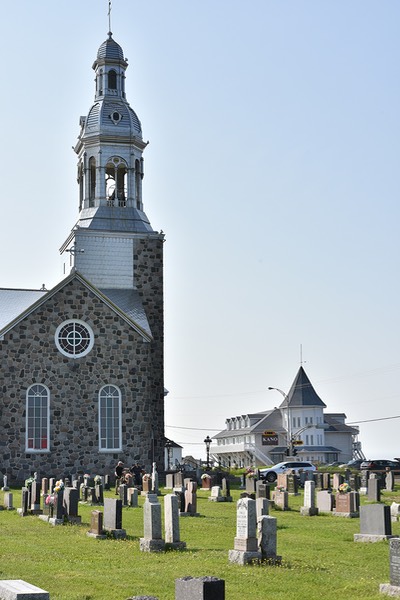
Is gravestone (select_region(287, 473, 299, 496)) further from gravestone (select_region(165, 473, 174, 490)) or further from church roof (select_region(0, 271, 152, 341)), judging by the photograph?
church roof (select_region(0, 271, 152, 341))

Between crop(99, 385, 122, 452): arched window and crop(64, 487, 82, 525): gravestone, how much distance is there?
1936 centimetres

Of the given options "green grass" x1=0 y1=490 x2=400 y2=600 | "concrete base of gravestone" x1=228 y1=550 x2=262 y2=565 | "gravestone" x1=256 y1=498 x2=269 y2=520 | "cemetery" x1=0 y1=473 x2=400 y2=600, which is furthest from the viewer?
"gravestone" x1=256 y1=498 x2=269 y2=520

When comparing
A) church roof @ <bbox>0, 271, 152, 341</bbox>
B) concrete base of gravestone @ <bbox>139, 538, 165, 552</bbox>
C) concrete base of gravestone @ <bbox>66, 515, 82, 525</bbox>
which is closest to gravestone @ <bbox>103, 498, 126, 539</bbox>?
concrete base of gravestone @ <bbox>139, 538, 165, 552</bbox>

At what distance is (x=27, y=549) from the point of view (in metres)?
19.2

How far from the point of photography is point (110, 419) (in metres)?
44.6

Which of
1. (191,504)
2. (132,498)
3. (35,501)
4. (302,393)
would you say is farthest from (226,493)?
(302,393)

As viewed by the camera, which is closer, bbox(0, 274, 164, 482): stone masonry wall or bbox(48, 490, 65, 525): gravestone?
bbox(48, 490, 65, 525): gravestone

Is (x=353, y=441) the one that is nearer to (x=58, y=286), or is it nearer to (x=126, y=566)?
(x=58, y=286)

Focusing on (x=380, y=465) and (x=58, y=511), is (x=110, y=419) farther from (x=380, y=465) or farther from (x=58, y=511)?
(x=58, y=511)

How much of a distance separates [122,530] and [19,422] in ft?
75.2

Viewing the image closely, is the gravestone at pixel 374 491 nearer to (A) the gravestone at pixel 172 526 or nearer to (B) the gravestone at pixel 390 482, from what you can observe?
(B) the gravestone at pixel 390 482

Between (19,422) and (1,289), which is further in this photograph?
(1,289)

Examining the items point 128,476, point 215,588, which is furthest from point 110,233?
point 215,588

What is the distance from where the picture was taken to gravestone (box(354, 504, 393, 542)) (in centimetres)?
1975
